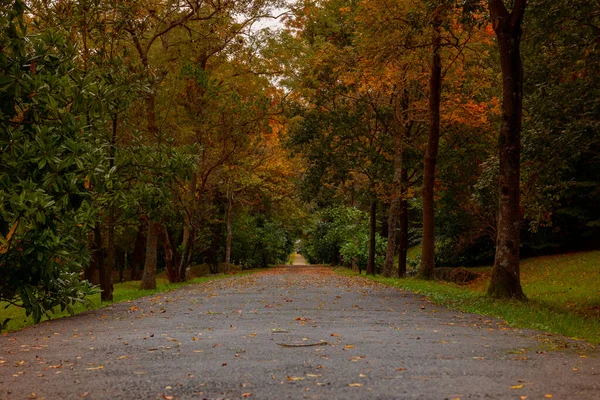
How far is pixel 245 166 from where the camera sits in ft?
93.6

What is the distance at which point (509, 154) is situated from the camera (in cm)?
1239

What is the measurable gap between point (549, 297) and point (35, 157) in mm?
13132

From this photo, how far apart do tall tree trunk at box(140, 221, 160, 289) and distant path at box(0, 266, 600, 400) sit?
32.5ft

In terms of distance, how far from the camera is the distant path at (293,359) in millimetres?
4480

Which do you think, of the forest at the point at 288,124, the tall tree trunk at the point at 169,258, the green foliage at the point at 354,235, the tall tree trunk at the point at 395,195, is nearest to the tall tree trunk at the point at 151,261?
the forest at the point at 288,124

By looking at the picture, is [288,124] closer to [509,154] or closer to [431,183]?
[431,183]

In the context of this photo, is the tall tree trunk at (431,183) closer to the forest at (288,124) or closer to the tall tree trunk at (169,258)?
the forest at (288,124)

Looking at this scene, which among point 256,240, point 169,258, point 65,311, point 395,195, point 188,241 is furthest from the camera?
point 256,240

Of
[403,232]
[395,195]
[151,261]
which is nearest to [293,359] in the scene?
[151,261]

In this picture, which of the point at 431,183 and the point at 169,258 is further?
the point at 169,258

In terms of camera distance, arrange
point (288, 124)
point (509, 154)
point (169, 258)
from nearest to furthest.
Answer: point (509, 154), point (169, 258), point (288, 124)

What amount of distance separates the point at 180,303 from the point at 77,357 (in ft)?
23.5

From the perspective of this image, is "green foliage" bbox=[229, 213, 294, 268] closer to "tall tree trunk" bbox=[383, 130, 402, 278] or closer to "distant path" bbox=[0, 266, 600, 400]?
"tall tree trunk" bbox=[383, 130, 402, 278]

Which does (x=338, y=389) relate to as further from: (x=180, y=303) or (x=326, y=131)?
(x=326, y=131)
